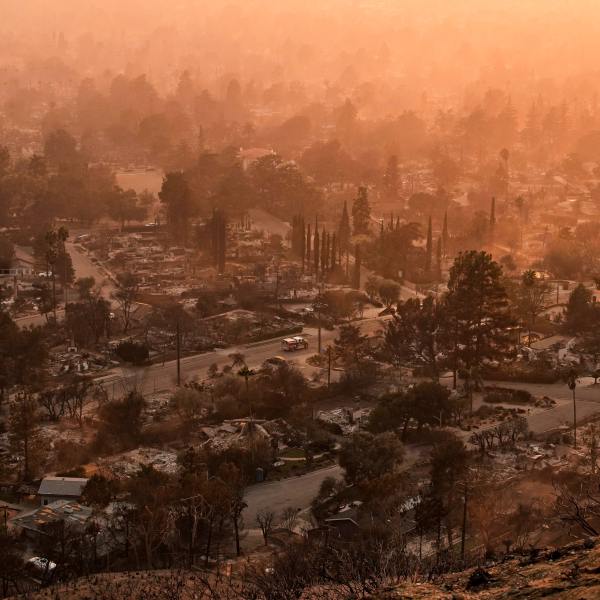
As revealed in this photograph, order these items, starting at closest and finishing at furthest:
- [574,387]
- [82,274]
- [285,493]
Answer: [285,493]
[574,387]
[82,274]

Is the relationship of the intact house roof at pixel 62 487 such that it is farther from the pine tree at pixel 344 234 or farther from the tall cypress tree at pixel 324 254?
the pine tree at pixel 344 234

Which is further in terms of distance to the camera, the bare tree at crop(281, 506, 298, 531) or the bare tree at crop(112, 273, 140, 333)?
the bare tree at crop(112, 273, 140, 333)

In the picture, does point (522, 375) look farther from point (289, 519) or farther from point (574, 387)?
point (289, 519)

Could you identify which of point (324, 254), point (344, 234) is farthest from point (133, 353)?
point (344, 234)

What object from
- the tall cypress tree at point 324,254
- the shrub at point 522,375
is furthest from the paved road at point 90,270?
the shrub at point 522,375

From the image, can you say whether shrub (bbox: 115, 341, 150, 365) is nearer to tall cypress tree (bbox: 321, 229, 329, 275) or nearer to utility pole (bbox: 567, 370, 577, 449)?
utility pole (bbox: 567, 370, 577, 449)

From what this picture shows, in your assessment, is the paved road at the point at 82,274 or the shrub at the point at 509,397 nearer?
the shrub at the point at 509,397

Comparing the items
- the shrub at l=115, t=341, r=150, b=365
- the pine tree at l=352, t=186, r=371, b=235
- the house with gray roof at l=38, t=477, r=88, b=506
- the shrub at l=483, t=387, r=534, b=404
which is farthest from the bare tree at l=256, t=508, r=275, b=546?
the pine tree at l=352, t=186, r=371, b=235

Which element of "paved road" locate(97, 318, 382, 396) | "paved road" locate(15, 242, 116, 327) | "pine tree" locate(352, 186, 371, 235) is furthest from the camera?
"pine tree" locate(352, 186, 371, 235)
